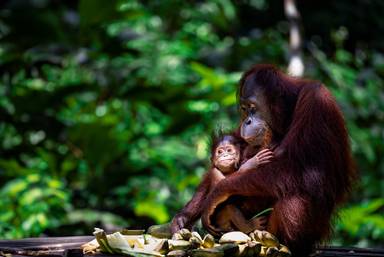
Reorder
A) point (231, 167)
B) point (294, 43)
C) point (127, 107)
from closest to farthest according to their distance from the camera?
point (231, 167) < point (294, 43) < point (127, 107)

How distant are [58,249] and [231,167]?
608mm

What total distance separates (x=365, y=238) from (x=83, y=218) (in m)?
2.07

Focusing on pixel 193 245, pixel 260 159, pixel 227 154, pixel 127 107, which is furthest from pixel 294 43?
pixel 193 245

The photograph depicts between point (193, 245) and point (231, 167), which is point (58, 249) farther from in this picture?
point (231, 167)

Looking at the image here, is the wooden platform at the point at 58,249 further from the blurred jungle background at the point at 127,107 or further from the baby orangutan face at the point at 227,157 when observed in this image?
the blurred jungle background at the point at 127,107

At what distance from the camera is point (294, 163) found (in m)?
2.39

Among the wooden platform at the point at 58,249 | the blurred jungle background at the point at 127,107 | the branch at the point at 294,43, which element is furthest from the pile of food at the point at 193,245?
the branch at the point at 294,43

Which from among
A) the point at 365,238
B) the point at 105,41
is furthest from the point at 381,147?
the point at 105,41

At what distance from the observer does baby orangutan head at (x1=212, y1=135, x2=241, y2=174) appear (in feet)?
8.35

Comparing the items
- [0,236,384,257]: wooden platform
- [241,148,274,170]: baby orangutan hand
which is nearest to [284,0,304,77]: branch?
[0,236,384,257]: wooden platform

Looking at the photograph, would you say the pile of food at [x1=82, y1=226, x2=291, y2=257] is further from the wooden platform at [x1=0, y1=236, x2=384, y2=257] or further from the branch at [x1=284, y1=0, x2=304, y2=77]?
→ the branch at [x1=284, y1=0, x2=304, y2=77]

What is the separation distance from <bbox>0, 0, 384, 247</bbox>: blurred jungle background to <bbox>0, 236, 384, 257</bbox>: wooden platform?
75.4 inches

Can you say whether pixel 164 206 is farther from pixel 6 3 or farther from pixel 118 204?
pixel 6 3

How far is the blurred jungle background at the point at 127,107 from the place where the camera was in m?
5.28
